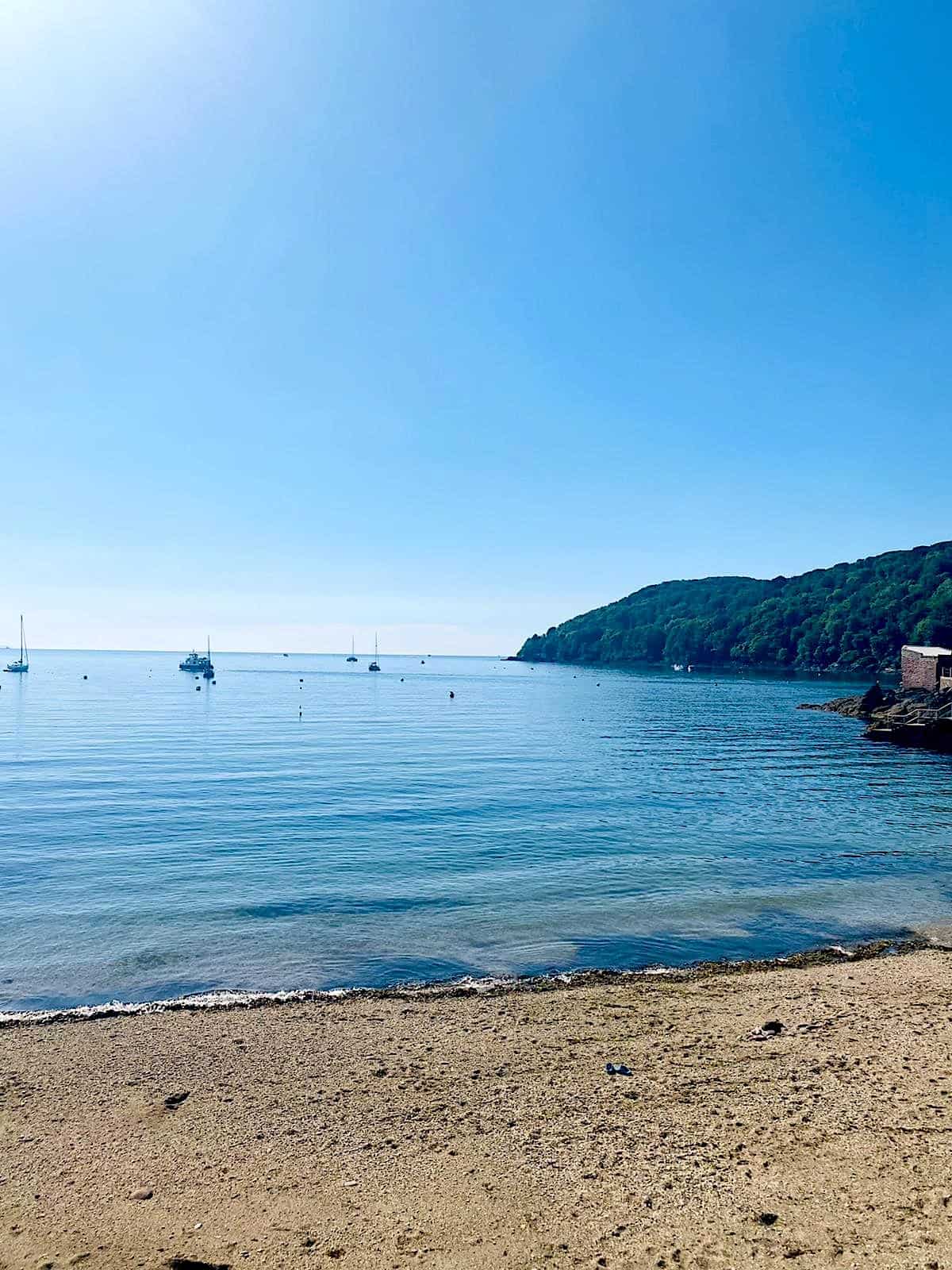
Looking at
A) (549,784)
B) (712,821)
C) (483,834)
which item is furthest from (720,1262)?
(549,784)

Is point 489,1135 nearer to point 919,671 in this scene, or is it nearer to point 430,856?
point 430,856

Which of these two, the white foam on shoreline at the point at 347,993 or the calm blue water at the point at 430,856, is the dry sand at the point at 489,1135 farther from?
the calm blue water at the point at 430,856

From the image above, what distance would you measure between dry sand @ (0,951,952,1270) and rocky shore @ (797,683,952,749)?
2296 inches

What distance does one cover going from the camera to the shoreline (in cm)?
1366

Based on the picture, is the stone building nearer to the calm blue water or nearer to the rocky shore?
the rocky shore

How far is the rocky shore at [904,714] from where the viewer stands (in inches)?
2534

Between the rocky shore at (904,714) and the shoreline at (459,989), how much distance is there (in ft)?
178

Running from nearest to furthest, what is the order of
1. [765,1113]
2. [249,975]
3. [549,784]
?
[765,1113] < [249,975] < [549,784]

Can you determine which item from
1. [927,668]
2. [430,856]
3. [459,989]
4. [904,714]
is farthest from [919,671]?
[459,989]

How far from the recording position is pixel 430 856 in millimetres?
25344

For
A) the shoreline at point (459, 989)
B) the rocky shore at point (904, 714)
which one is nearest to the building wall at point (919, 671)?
the rocky shore at point (904, 714)

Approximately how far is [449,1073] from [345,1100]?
5.06 ft

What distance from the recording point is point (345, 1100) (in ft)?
33.6

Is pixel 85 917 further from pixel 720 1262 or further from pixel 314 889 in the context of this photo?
pixel 720 1262
